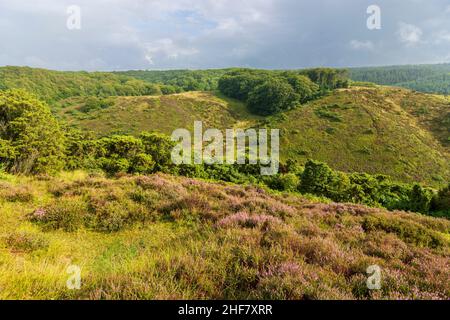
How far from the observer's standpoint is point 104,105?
93.8 meters

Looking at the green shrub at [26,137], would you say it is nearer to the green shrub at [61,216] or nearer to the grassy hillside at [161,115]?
the green shrub at [61,216]

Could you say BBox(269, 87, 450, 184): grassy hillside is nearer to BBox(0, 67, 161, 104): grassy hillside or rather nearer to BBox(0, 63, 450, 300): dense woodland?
BBox(0, 63, 450, 300): dense woodland

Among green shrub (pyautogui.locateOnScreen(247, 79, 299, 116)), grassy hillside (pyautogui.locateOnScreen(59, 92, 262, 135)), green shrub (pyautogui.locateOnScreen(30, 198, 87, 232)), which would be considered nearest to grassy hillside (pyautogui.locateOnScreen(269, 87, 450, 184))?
green shrub (pyautogui.locateOnScreen(247, 79, 299, 116))

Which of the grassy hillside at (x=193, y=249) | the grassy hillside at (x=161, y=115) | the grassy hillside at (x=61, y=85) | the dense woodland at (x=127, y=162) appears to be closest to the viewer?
the grassy hillside at (x=193, y=249)

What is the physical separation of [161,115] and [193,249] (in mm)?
80663

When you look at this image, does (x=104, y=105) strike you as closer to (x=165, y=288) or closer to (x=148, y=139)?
(x=148, y=139)

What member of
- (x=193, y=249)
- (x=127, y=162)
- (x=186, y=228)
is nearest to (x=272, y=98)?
(x=127, y=162)

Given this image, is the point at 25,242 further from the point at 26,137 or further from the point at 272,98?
the point at 272,98

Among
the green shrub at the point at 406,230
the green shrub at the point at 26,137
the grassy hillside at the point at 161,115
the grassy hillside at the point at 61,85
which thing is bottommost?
the green shrub at the point at 406,230

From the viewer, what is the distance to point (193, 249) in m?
4.63

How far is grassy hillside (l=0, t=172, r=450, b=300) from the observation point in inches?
135

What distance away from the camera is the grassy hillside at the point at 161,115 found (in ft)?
243

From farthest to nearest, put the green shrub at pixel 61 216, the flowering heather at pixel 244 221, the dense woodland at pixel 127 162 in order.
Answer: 1. the dense woodland at pixel 127 162
2. the green shrub at pixel 61 216
3. the flowering heather at pixel 244 221

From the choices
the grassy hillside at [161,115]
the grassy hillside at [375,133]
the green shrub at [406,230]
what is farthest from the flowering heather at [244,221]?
the grassy hillside at [161,115]
